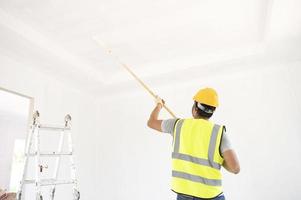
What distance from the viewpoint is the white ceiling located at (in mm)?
2393

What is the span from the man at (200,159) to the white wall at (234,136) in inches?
73.7

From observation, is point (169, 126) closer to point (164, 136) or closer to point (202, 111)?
point (202, 111)

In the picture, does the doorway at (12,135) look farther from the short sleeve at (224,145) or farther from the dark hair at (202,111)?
the short sleeve at (224,145)

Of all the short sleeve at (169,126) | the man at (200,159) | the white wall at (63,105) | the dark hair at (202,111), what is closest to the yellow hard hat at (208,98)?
the dark hair at (202,111)

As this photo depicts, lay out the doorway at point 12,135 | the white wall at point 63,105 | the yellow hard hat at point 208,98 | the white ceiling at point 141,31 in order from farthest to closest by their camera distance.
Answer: the white wall at point 63,105 → the doorway at point 12,135 → the white ceiling at point 141,31 → the yellow hard hat at point 208,98

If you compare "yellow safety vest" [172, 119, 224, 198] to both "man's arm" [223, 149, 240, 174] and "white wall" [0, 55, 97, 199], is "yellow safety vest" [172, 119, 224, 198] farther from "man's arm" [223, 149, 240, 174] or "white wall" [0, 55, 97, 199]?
"white wall" [0, 55, 97, 199]

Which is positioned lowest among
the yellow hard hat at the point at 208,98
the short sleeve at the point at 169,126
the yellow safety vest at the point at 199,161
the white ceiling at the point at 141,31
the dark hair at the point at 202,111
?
the yellow safety vest at the point at 199,161

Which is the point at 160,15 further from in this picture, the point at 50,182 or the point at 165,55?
the point at 50,182

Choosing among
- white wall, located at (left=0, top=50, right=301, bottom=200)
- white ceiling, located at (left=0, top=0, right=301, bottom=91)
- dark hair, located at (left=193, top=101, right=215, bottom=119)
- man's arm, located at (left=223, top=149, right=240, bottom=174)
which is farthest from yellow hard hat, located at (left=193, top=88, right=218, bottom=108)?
white wall, located at (left=0, top=50, right=301, bottom=200)

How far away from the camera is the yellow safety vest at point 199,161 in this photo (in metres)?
1.52

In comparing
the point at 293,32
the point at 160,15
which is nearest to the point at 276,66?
the point at 293,32

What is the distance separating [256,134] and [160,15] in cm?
201

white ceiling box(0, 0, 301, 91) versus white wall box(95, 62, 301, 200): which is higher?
white ceiling box(0, 0, 301, 91)

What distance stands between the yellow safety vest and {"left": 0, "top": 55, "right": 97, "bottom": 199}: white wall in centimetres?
230
